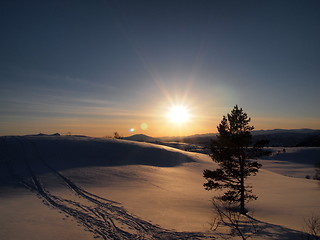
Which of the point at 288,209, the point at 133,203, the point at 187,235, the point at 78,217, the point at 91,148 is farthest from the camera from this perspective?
the point at 91,148

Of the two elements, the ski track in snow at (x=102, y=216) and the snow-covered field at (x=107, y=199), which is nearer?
the ski track in snow at (x=102, y=216)

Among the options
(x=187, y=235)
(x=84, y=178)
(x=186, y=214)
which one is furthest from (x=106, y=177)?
(x=187, y=235)

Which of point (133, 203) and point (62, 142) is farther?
point (62, 142)

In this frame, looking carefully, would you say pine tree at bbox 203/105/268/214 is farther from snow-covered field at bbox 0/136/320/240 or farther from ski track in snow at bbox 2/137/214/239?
ski track in snow at bbox 2/137/214/239

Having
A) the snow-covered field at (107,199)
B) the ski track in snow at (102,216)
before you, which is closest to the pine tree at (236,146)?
the snow-covered field at (107,199)

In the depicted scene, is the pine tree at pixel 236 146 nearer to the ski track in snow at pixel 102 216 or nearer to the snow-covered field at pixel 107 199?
the snow-covered field at pixel 107 199

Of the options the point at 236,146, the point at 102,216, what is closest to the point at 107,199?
the point at 102,216

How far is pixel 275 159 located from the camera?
77625mm

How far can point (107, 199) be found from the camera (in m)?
17.9

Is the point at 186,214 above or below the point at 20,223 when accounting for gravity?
below

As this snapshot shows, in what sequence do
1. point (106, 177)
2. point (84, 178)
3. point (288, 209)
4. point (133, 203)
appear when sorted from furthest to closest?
point (106, 177), point (84, 178), point (288, 209), point (133, 203)

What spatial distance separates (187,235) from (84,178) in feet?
61.2

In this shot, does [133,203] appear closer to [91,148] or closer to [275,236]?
[275,236]

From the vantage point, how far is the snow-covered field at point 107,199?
38.0ft
